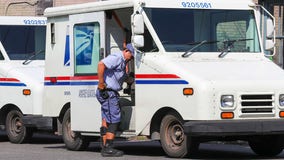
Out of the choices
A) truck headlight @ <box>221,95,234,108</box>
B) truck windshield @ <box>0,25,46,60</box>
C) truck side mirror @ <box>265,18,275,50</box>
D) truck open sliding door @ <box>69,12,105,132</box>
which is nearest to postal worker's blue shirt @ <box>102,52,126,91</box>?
truck open sliding door @ <box>69,12,105,132</box>

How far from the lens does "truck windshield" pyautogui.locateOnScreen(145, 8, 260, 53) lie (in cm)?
1377

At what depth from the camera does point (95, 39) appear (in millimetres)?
14734

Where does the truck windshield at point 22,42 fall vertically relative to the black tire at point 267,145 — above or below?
above

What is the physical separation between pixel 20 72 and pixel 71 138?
252 cm

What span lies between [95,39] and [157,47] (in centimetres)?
148

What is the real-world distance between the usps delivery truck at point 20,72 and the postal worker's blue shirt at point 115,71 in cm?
342

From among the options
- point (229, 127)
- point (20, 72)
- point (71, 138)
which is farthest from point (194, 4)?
point (20, 72)

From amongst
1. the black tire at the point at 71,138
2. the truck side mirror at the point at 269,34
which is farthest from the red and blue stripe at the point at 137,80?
the truck side mirror at the point at 269,34

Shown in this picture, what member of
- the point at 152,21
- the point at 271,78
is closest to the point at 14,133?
the point at 152,21

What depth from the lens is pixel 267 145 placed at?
14.0 meters

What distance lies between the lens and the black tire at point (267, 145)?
45.3 feet

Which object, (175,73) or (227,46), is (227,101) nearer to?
(175,73)

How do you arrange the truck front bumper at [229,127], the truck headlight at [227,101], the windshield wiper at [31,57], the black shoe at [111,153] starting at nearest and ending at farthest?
the truck front bumper at [229,127] < the truck headlight at [227,101] < the black shoe at [111,153] < the windshield wiper at [31,57]

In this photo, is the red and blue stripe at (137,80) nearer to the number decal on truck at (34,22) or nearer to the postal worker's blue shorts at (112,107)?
the postal worker's blue shorts at (112,107)
